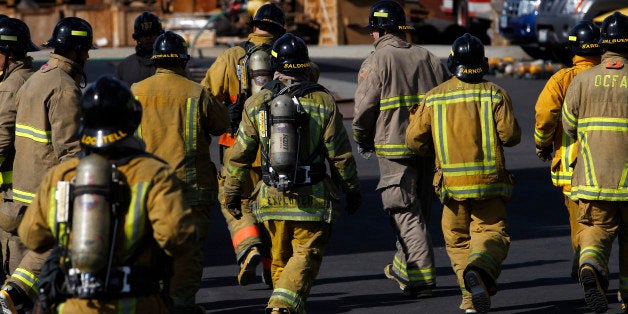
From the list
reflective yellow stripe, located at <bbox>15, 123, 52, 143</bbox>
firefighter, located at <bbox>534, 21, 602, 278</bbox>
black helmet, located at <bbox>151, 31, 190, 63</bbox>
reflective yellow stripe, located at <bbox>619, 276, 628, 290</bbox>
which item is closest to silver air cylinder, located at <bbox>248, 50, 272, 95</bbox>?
black helmet, located at <bbox>151, 31, 190, 63</bbox>

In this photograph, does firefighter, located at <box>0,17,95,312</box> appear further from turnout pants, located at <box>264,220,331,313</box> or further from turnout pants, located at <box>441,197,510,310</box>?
turnout pants, located at <box>441,197,510,310</box>

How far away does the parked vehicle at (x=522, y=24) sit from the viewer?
27359mm

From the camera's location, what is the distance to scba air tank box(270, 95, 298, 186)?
7727 millimetres

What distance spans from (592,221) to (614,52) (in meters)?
1.11

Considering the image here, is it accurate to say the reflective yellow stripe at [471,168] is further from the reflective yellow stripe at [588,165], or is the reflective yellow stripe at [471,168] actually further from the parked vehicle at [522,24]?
the parked vehicle at [522,24]

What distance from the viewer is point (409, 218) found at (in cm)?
938

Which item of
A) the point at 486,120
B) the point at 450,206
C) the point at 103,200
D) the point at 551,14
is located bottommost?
the point at 551,14

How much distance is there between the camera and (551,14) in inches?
1029

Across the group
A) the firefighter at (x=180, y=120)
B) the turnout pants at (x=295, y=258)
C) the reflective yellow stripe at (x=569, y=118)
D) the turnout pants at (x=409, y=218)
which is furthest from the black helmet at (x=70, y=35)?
the reflective yellow stripe at (x=569, y=118)

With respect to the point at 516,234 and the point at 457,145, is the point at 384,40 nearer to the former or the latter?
the point at 457,145

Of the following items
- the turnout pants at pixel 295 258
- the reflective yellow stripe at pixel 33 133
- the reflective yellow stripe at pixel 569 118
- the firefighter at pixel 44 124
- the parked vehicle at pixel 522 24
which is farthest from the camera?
the parked vehicle at pixel 522 24

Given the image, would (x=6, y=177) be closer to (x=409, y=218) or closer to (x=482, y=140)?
(x=409, y=218)

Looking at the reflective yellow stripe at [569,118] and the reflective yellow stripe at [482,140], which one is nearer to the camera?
the reflective yellow stripe at [482,140]

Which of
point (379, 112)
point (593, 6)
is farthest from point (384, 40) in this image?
point (593, 6)
